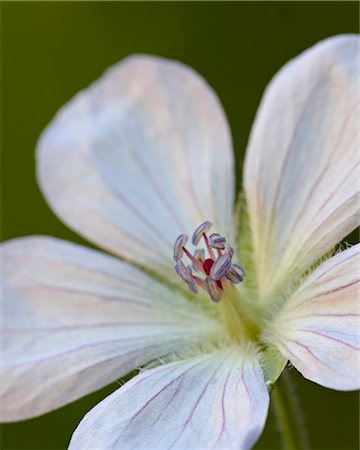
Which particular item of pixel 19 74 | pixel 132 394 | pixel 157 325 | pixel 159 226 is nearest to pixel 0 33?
pixel 19 74

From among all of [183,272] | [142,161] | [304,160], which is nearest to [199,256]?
[183,272]

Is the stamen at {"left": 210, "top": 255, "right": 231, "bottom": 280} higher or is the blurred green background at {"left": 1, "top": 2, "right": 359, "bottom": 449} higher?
the blurred green background at {"left": 1, "top": 2, "right": 359, "bottom": 449}

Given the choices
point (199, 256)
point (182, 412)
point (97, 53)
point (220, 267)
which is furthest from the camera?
point (97, 53)

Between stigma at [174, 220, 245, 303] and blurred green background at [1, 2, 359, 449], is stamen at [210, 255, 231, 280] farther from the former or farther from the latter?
blurred green background at [1, 2, 359, 449]

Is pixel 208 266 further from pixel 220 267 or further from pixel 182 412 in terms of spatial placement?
pixel 182 412

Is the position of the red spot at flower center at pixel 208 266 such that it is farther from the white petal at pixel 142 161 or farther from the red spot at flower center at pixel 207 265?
the white petal at pixel 142 161

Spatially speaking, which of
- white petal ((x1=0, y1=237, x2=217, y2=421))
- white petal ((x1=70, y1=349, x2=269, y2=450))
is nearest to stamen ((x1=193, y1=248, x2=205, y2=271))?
white petal ((x1=0, y1=237, x2=217, y2=421))
